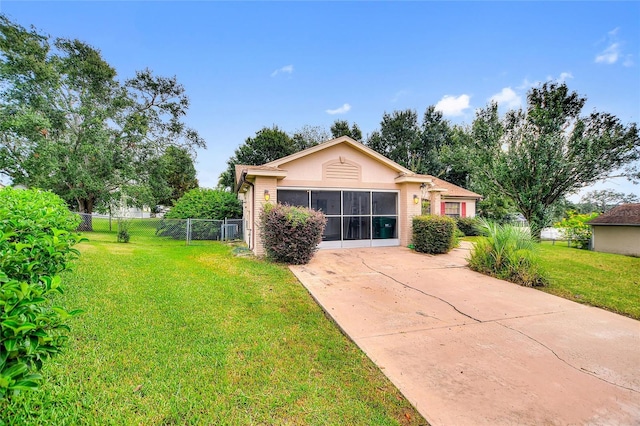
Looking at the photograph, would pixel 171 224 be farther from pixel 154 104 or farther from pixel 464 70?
pixel 464 70

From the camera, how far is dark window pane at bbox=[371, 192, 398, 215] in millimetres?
11688

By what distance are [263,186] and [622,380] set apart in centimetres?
880

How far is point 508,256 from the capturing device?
7121mm

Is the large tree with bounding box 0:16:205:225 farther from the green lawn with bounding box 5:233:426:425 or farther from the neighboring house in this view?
the neighboring house

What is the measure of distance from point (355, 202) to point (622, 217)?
39.5 ft

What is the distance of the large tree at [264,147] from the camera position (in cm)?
2903

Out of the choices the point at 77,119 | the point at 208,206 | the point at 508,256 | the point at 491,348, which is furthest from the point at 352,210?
the point at 77,119

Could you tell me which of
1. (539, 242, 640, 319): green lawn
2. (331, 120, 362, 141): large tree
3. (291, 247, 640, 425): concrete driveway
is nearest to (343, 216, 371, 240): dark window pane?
(291, 247, 640, 425): concrete driveway

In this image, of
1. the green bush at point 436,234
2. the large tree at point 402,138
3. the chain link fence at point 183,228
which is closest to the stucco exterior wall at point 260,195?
the chain link fence at point 183,228

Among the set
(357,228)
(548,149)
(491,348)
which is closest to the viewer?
(491,348)

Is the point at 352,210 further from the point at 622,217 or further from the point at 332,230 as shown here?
the point at 622,217

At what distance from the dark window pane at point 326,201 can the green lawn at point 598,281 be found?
670 cm

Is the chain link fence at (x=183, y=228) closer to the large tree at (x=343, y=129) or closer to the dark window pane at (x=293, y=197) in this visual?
the dark window pane at (x=293, y=197)

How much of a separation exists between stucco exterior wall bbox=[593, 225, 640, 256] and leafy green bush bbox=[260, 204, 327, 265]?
1375 cm
